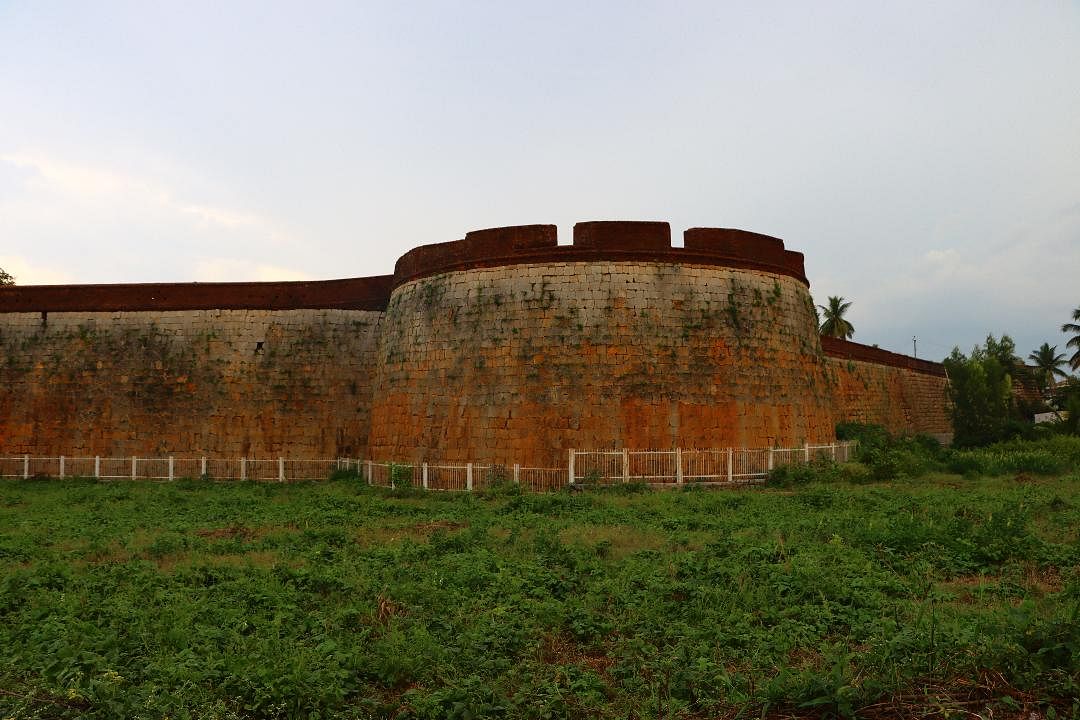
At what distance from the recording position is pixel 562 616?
227 inches

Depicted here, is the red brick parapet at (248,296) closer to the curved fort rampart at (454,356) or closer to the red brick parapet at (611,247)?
the curved fort rampart at (454,356)

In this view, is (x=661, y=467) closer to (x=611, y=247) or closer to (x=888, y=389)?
(x=611, y=247)

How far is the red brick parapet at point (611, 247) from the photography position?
1491 cm

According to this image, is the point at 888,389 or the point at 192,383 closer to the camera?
the point at 192,383

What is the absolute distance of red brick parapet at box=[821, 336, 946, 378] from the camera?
26797 mm

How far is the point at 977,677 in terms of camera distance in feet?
13.5

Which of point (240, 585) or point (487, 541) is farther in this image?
point (487, 541)

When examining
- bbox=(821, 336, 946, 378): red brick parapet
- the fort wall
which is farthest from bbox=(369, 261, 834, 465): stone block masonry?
the fort wall

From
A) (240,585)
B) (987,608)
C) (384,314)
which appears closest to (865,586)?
(987,608)

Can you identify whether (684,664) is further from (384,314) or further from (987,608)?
(384,314)

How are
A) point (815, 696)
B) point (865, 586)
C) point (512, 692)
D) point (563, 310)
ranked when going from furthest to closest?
point (563, 310), point (865, 586), point (512, 692), point (815, 696)

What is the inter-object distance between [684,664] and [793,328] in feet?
41.8

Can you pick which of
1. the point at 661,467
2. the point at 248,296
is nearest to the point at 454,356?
the point at 661,467

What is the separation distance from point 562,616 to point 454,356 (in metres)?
9.98
